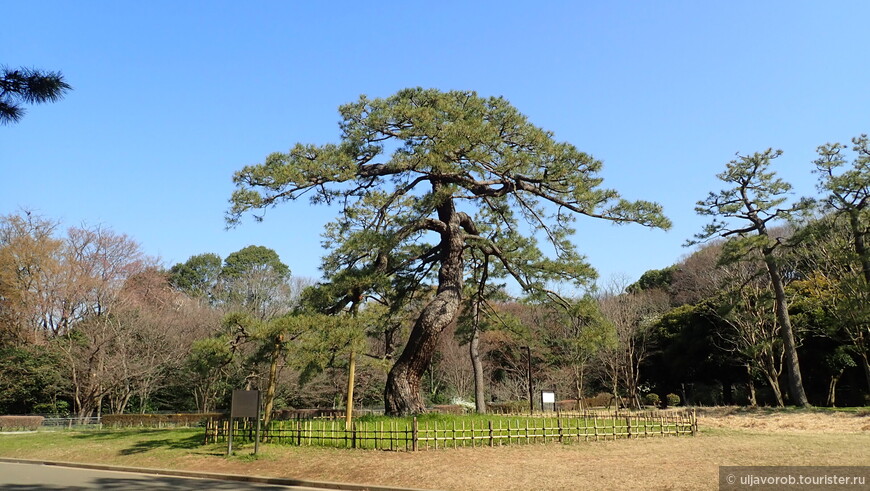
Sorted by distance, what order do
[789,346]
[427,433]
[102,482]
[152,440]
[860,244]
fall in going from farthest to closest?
[789,346] < [860,244] < [152,440] < [427,433] < [102,482]

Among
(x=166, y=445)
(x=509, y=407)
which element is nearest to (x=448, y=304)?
(x=166, y=445)

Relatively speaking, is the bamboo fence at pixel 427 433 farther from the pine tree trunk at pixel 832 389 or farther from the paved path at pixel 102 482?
the pine tree trunk at pixel 832 389

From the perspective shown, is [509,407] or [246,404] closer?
[246,404]

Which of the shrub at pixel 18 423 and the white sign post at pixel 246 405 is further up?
the white sign post at pixel 246 405

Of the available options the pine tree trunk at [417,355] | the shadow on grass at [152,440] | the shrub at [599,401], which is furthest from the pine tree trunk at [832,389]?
the shadow on grass at [152,440]

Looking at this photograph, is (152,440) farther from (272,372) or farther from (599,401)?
(599,401)

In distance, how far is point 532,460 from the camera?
11492mm

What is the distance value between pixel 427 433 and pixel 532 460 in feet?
8.50

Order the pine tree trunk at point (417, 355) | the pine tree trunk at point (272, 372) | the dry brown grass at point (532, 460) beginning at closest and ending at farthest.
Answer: the dry brown grass at point (532, 460)
the pine tree trunk at point (272, 372)
the pine tree trunk at point (417, 355)

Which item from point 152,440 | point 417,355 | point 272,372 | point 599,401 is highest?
point 417,355

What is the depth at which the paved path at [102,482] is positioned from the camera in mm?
10133

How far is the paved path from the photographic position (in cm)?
1013

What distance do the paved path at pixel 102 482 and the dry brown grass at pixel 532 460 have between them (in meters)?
0.87

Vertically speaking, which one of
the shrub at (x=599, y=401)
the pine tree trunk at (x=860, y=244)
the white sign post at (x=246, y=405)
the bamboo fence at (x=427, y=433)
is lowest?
the shrub at (x=599, y=401)
